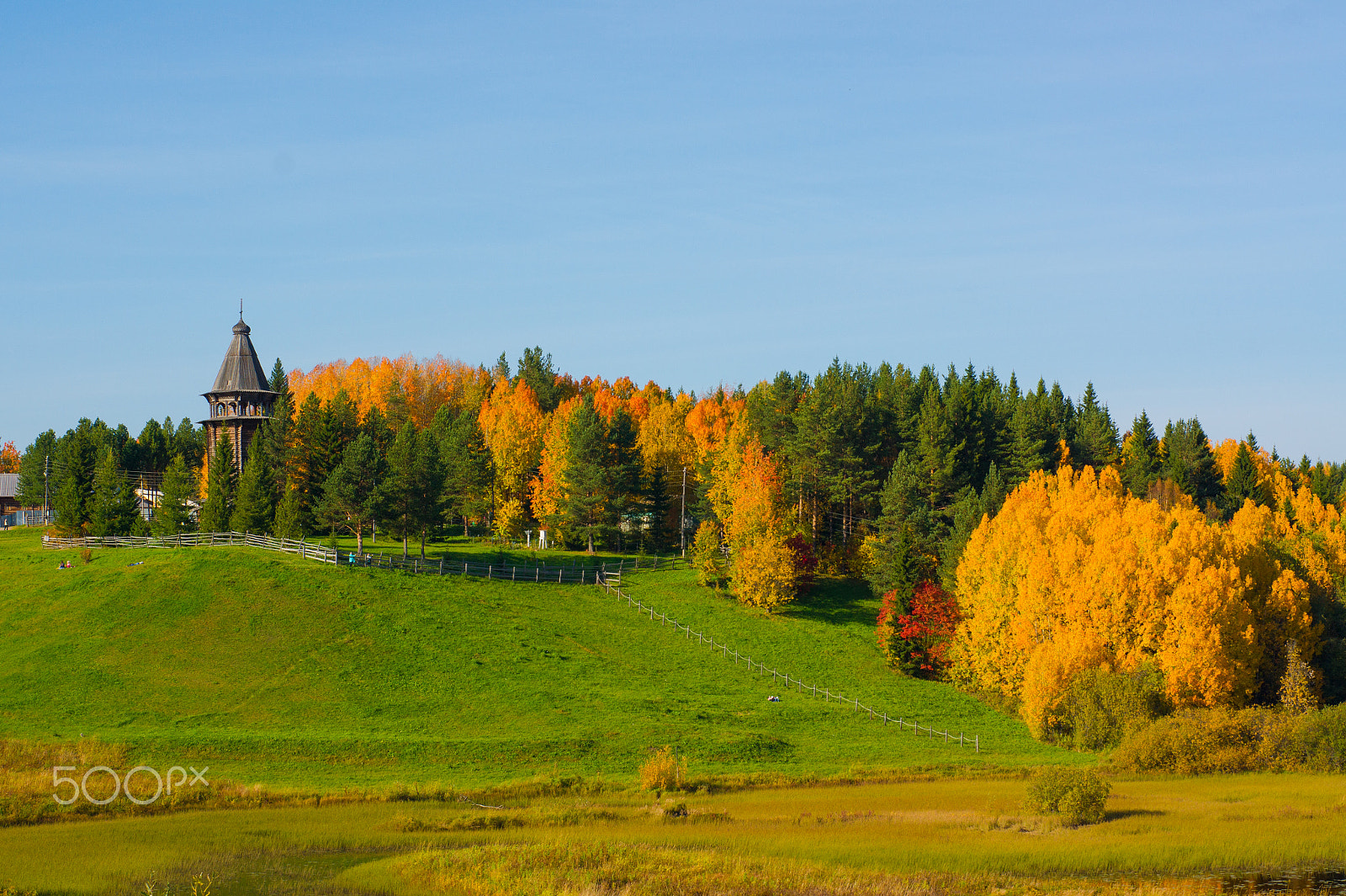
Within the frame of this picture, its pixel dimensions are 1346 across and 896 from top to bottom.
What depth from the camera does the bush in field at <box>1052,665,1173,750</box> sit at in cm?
5066

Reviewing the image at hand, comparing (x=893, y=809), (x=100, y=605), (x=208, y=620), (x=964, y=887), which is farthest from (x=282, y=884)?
(x=100, y=605)

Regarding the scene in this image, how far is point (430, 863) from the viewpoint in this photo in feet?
89.0

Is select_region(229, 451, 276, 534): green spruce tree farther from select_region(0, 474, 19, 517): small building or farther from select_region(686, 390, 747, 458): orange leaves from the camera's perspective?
select_region(0, 474, 19, 517): small building

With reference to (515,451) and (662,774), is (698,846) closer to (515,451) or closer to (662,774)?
(662,774)

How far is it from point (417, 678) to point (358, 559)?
66.8ft

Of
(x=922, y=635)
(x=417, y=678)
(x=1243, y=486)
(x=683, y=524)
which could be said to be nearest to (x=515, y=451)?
(x=683, y=524)

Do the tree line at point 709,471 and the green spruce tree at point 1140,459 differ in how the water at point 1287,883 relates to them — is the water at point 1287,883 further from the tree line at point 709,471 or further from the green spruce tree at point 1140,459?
the green spruce tree at point 1140,459

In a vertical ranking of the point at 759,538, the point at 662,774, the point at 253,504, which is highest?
the point at 253,504

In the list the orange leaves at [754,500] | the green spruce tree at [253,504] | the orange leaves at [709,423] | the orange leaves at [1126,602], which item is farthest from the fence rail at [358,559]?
the orange leaves at [1126,602]

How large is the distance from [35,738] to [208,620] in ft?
69.6

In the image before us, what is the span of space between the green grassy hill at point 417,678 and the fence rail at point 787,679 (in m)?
0.85

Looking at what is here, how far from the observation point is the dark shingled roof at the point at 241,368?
94.7 metres

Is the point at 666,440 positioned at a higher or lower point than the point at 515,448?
higher

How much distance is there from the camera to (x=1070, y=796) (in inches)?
1337
